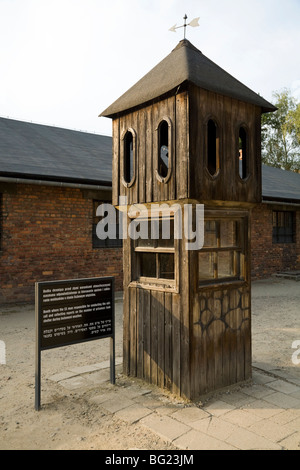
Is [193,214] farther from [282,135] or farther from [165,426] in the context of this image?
[282,135]

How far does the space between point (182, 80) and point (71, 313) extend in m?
2.76

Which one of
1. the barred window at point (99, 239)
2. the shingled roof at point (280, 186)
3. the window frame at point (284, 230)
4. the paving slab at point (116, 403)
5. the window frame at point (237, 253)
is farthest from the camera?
the window frame at point (284, 230)

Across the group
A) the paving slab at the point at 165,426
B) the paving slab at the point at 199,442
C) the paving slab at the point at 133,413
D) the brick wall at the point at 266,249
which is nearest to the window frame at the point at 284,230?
the brick wall at the point at 266,249

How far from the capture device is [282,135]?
118 ft

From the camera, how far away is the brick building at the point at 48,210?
958 centimetres

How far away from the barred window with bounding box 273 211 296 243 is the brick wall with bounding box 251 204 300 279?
272 mm

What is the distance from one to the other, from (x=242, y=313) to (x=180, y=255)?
1188 millimetres

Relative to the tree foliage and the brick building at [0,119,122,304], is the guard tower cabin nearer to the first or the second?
the brick building at [0,119,122,304]

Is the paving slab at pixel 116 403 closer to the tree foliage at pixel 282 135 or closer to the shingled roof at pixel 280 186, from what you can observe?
the shingled roof at pixel 280 186

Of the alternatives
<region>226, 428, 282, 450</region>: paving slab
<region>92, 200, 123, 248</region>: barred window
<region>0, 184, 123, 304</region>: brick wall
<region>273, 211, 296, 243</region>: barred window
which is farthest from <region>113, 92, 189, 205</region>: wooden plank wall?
<region>273, 211, 296, 243</region>: barred window

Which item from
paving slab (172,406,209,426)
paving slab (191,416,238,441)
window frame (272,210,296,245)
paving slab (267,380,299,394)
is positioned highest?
window frame (272,210,296,245)

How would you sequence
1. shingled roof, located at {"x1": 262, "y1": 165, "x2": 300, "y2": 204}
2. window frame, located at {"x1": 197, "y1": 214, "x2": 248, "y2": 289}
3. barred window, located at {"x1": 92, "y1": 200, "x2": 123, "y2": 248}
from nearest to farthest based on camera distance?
window frame, located at {"x1": 197, "y1": 214, "x2": 248, "y2": 289} → barred window, located at {"x1": 92, "y1": 200, "x2": 123, "y2": 248} → shingled roof, located at {"x1": 262, "y1": 165, "x2": 300, "y2": 204}

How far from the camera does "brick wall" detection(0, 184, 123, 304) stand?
9617 millimetres

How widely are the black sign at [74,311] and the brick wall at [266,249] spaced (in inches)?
450
